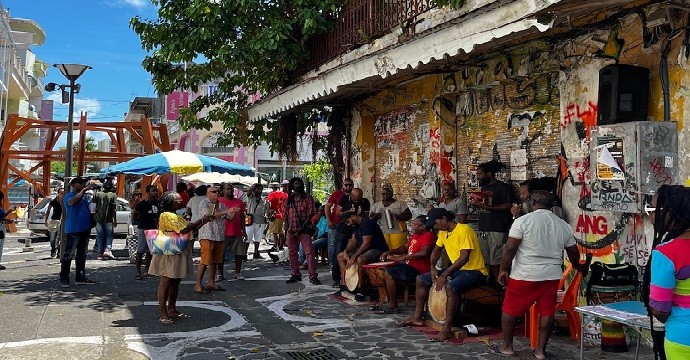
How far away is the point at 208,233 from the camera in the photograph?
9.55m

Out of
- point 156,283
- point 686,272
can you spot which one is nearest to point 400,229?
point 156,283

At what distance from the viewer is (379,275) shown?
862cm

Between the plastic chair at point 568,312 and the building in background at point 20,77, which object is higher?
the building in background at point 20,77

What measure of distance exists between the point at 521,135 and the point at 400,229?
98.4 inches

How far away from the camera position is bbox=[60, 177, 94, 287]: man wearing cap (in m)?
10.3

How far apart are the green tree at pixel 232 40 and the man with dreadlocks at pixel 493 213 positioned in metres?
4.66

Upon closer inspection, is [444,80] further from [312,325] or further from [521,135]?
[312,325]

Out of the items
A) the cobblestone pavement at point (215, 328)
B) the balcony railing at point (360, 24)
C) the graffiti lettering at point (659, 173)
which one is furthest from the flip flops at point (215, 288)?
the graffiti lettering at point (659, 173)

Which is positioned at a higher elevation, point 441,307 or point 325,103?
point 325,103

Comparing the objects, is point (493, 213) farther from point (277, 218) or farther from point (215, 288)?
point (277, 218)

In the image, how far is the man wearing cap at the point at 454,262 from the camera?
667cm

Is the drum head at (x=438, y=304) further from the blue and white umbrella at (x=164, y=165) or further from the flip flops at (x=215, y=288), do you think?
the blue and white umbrella at (x=164, y=165)

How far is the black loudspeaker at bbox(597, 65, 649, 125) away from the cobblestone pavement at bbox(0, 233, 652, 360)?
235cm

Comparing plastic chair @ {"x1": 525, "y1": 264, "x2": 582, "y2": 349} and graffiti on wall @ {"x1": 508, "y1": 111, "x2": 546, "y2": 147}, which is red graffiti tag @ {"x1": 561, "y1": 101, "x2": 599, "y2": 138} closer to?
graffiti on wall @ {"x1": 508, "y1": 111, "x2": 546, "y2": 147}
